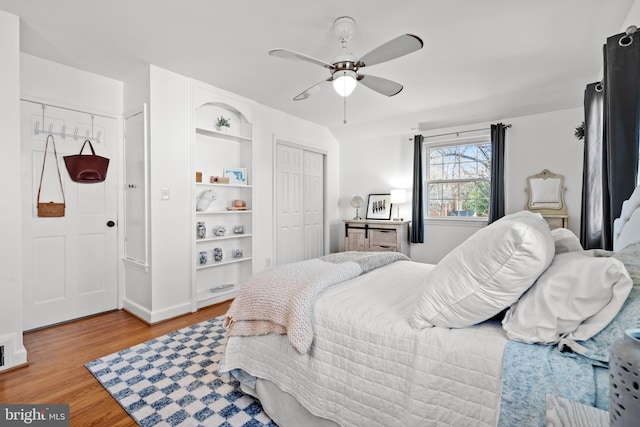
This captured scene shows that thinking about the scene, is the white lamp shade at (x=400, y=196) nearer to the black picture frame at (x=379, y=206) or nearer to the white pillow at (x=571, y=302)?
the black picture frame at (x=379, y=206)

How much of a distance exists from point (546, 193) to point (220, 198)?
4005 mm

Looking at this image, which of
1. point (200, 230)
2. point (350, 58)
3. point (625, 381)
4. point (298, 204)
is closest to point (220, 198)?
point (200, 230)

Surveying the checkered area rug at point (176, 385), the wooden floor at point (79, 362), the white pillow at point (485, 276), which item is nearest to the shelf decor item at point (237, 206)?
the wooden floor at point (79, 362)

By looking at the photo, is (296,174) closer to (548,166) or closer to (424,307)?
(548,166)

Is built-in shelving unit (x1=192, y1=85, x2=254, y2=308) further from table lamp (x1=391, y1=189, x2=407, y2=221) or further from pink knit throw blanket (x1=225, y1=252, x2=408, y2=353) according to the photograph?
table lamp (x1=391, y1=189, x2=407, y2=221)

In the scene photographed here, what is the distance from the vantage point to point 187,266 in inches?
131

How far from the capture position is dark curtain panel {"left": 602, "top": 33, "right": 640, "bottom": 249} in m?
1.43

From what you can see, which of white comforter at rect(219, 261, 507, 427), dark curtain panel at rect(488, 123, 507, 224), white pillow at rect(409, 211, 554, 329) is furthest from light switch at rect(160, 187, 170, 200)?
dark curtain panel at rect(488, 123, 507, 224)

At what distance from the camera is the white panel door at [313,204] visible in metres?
5.01

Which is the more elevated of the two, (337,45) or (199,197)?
(337,45)

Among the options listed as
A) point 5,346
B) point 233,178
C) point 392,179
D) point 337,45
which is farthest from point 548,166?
point 5,346

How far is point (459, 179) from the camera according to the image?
14.9ft

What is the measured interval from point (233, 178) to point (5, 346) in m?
2.45

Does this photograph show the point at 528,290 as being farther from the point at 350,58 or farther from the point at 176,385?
the point at 176,385
